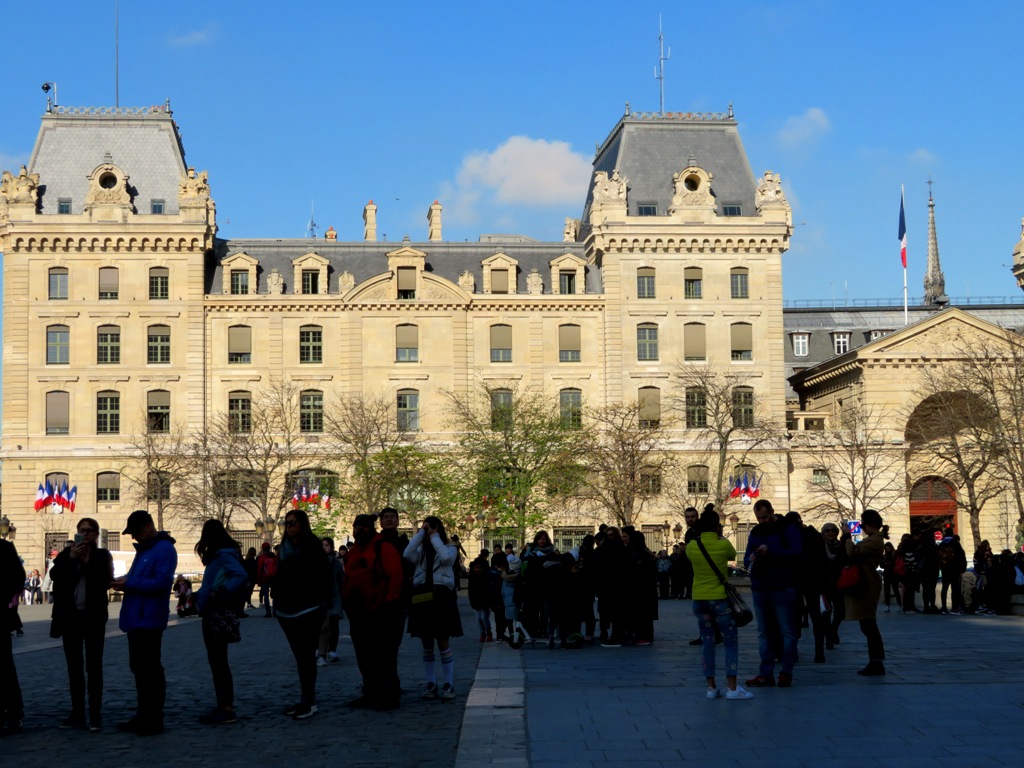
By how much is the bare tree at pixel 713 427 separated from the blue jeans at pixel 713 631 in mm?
52080

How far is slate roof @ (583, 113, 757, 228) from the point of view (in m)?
72.6

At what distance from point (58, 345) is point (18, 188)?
7.35 meters

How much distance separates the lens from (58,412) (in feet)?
221

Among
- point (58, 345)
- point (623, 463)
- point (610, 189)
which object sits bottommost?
point (623, 463)

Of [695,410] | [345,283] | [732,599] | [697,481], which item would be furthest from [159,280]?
[732,599]

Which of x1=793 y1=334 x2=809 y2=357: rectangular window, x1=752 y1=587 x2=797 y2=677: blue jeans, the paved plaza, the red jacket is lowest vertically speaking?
the paved plaza

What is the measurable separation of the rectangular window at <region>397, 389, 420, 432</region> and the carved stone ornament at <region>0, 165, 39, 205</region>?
61.7ft

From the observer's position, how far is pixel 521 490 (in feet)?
204

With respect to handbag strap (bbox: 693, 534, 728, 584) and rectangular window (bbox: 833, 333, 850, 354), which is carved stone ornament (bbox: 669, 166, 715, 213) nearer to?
rectangular window (bbox: 833, 333, 850, 354)

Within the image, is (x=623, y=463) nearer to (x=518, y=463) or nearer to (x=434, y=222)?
(x=518, y=463)

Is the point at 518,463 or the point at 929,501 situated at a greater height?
the point at 518,463

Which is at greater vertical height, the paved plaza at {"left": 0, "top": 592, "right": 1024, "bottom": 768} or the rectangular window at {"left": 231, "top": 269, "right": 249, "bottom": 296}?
the rectangular window at {"left": 231, "top": 269, "right": 249, "bottom": 296}

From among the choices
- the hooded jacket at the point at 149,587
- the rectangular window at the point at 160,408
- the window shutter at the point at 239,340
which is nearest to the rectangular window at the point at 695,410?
the window shutter at the point at 239,340

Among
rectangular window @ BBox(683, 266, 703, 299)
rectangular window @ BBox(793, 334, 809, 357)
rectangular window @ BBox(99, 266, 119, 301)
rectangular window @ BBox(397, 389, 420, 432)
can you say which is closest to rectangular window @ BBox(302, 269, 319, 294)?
rectangular window @ BBox(397, 389, 420, 432)
